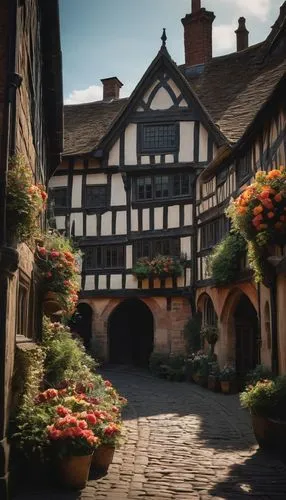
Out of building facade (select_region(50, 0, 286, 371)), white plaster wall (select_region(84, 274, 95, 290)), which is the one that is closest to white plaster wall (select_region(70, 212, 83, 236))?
building facade (select_region(50, 0, 286, 371))

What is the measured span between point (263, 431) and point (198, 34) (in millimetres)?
22784

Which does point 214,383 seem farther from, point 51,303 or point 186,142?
point 186,142

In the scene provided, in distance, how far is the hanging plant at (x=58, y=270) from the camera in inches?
398

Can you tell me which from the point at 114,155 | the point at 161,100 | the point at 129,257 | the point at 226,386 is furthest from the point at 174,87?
the point at 226,386

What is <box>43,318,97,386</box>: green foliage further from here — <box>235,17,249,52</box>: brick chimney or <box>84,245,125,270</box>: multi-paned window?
<box>235,17,249,52</box>: brick chimney

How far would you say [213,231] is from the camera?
20344 millimetres

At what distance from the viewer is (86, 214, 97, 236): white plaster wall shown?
23844 millimetres

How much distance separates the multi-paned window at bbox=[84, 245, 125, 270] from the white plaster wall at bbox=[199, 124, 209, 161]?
4977 millimetres

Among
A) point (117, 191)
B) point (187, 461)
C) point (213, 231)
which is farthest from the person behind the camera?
point (117, 191)

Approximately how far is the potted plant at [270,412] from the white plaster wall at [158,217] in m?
13.9

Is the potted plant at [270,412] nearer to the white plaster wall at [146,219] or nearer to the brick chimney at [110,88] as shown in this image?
the white plaster wall at [146,219]

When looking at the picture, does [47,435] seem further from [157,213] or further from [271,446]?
[157,213]

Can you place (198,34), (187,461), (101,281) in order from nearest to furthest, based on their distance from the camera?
(187,461) → (101,281) → (198,34)

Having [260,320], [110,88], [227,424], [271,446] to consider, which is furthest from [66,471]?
[110,88]
